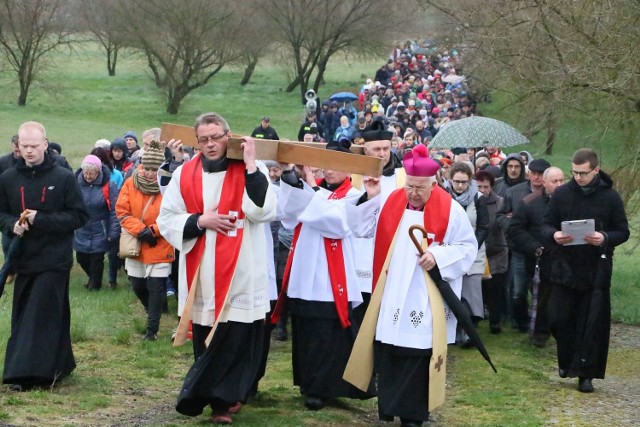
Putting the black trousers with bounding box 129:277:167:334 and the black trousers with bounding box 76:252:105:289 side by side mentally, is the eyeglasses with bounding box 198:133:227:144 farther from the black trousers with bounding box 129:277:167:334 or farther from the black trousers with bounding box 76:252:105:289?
the black trousers with bounding box 76:252:105:289

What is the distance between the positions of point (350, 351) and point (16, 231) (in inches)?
104

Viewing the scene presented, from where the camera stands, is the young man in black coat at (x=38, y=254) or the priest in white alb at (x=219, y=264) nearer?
the priest in white alb at (x=219, y=264)

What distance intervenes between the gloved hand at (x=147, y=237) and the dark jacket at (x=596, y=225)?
3.83 m

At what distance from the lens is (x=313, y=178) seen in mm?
8164

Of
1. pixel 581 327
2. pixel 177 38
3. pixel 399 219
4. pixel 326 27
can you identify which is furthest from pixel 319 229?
pixel 326 27

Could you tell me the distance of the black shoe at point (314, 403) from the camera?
27.3 feet

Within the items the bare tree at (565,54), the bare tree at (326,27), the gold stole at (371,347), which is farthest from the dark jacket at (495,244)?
the bare tree at (326,27)

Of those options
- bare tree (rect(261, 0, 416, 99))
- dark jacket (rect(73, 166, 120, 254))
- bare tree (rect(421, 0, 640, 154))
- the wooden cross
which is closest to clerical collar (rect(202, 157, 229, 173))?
the wooden cross

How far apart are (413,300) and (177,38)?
40.2m

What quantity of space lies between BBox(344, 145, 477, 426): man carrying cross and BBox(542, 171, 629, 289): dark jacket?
1.84 metres

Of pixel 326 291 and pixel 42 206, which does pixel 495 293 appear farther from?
pixel 42 206

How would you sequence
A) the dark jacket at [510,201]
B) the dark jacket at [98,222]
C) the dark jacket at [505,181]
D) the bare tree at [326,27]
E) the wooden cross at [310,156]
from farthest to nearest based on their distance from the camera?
Answer: the bare tree at [326,27], the dark jacket at [98,222], the dark jacket at [505,181], the dark jacket at [510,201], the wooden cross at [310,156]

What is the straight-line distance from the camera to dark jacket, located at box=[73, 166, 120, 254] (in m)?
13.0

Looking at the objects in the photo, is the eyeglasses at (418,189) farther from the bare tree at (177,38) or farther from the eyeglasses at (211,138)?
the bare tree at (177,38)
